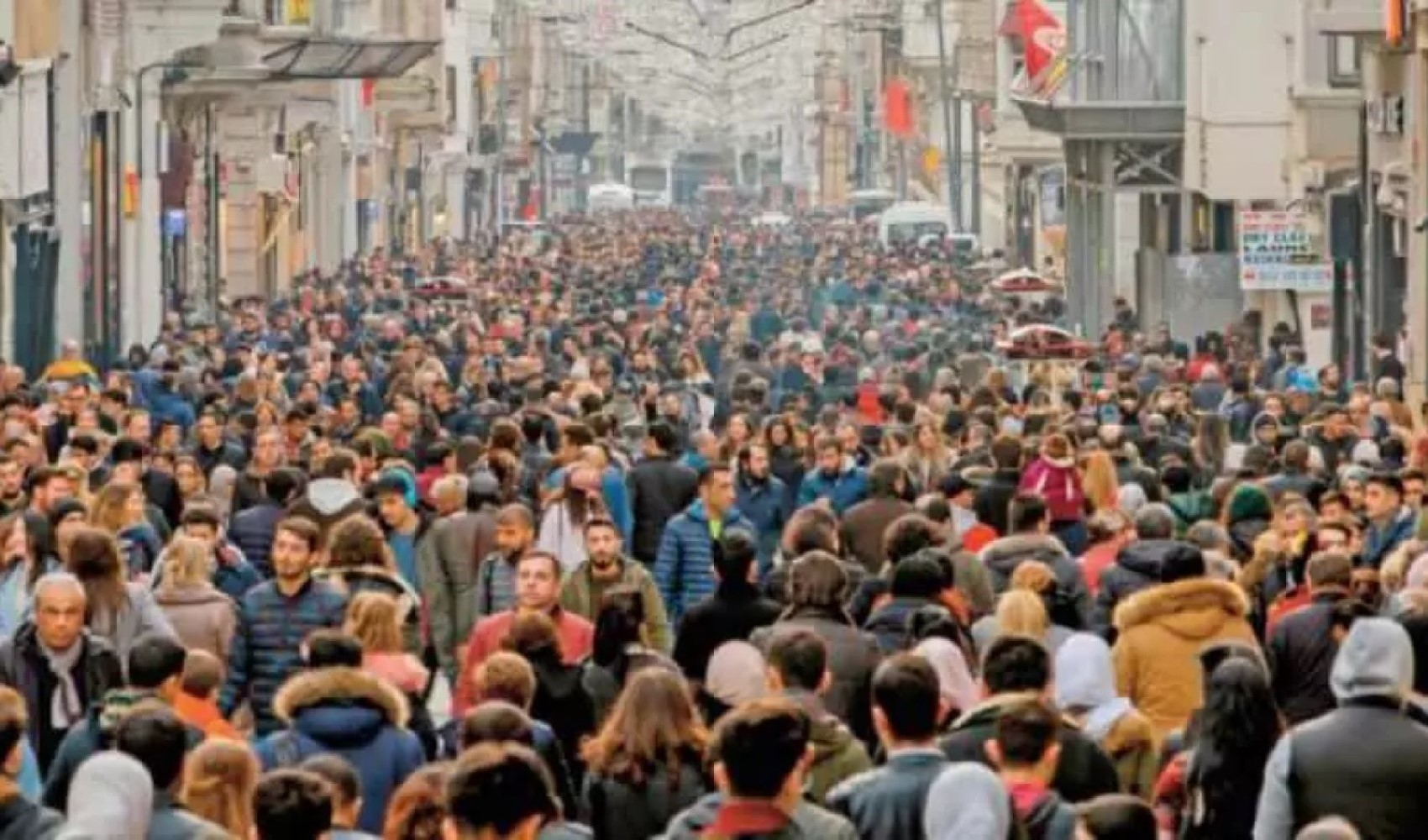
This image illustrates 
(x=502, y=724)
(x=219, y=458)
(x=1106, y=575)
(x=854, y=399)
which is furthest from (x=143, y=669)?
(x=854, y=399)

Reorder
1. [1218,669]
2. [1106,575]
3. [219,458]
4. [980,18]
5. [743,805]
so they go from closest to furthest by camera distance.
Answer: [743,805] → [1218,669] → [1106,575] → [219,458] → [980,18]

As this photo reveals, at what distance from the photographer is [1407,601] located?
14719mm

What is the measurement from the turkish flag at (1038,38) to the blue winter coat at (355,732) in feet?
172

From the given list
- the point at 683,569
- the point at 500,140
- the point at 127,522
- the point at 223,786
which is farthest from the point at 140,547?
the point at 500,140

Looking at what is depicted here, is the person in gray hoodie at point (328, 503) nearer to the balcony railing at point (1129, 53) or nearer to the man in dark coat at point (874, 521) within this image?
the man in dark coat at point (874, 521)

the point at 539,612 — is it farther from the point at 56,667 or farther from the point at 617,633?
the point at 56,667

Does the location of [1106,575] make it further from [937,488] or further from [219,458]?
[219,458]

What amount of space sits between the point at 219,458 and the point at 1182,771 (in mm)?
14359

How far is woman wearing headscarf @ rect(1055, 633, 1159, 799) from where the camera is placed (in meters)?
13.8

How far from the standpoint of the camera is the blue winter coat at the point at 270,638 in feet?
52.9

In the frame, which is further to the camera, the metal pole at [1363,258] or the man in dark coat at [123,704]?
the metal pole at [1363,258]

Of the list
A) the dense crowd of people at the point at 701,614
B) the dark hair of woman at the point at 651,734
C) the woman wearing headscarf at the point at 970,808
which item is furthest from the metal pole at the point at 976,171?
the woman wearing headscarf at the point at 970,808

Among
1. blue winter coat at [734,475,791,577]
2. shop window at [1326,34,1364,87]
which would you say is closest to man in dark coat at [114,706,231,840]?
blue winter coat at [734,475,791,577]

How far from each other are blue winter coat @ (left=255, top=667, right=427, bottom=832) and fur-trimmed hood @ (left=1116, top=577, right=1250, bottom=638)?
3184mm
